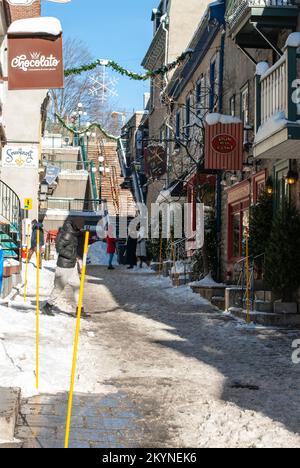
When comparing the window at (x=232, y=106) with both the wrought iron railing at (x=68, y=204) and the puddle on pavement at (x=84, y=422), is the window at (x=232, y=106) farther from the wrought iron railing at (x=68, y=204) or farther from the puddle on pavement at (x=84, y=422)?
the wrought iron railing at (x=68, y=204)

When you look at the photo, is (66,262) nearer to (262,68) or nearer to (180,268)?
(262,68)

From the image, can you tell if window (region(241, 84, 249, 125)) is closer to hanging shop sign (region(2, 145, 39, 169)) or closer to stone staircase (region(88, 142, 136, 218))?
hanging shop sign (region(2, 145, 39, 169))

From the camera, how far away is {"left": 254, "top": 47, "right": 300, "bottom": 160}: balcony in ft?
40.7

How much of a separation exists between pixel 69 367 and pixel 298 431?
10.7ft

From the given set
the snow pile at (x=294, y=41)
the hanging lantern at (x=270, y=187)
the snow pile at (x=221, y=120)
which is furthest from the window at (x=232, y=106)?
the snow pile at (x=294, y=41)

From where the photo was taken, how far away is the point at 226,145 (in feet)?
57.3

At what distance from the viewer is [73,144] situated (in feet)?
184

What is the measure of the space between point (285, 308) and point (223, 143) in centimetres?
523

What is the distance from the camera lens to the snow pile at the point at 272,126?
1252cm

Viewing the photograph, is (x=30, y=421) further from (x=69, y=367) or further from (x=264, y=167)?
(x=264, y=167)

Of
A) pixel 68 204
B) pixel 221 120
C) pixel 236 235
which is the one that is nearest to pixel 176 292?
pixel 236 235

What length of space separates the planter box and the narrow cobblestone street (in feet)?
2.91

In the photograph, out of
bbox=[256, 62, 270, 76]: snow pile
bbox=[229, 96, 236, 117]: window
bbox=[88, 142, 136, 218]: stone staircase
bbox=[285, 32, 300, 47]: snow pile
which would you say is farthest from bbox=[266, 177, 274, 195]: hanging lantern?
bbox=[88, 142, 136, 218]: stone staircase
